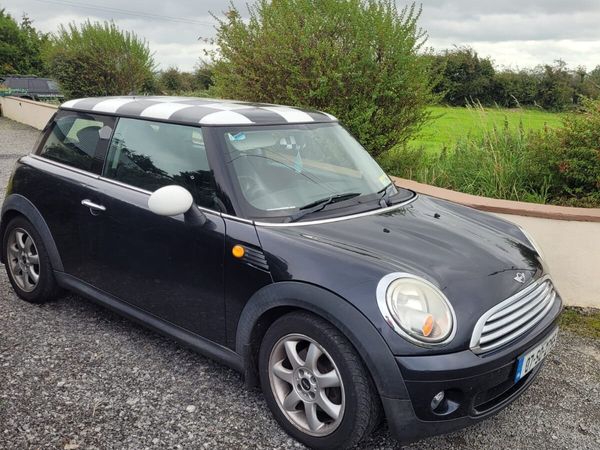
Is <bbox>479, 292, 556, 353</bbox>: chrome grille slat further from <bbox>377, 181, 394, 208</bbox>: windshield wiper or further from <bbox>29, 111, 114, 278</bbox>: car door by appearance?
<bbox>29, 111, 114, 278</bbox>: car door

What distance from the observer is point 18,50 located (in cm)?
2902

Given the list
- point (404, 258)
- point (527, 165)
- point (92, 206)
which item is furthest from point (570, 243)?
point (92, 206)

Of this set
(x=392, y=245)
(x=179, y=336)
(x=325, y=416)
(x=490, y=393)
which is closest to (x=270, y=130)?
(x=392, y=245)

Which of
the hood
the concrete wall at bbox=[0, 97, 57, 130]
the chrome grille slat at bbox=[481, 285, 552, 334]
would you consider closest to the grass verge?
the hood

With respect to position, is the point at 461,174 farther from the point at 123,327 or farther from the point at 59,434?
the point at 59,434

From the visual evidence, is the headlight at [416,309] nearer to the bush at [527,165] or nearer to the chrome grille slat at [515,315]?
the chrome grille slat at [515,315]

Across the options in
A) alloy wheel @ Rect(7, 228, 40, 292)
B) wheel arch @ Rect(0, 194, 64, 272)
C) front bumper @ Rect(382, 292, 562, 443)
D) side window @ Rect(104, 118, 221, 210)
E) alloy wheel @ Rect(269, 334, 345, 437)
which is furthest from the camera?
alloy wheel @ Rect(7, 228, 40, 292)

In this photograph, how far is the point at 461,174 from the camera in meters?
6.00

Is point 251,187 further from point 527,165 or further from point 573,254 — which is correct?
point 527,165

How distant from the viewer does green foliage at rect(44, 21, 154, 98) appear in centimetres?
1636

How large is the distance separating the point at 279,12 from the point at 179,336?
4.99 metres

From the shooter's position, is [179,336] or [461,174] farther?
[461,174]

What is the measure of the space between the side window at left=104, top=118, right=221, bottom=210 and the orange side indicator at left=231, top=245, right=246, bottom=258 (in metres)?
0.28

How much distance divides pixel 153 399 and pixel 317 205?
1.38 metres
